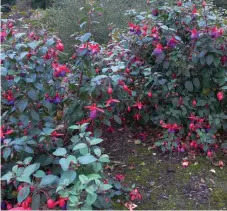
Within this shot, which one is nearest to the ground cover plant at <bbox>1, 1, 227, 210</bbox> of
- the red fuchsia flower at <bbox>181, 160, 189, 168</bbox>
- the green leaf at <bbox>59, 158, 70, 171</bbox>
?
the green leaf at <bbox>59, 158, 70, 171</bbox>

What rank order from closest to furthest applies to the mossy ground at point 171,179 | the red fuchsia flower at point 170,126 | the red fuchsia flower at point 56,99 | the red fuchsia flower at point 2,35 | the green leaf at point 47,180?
the green leaf at point 47,180
the red fuchsia flower at point 2,35
the mossy ground at point 171,179
the red fuchsia flower at point 56,99
the red fuchsia flower at point 170,126

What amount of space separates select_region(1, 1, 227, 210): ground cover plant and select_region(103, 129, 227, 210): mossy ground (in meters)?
0.09

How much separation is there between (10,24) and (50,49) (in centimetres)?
29

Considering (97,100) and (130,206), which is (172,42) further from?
(130,206)

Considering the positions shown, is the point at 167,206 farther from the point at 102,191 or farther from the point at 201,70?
the point at 201,70

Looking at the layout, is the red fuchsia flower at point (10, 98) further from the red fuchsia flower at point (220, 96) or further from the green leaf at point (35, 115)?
the red fuchsia flower at point (220, 96)

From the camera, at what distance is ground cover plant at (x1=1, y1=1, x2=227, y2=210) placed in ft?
5.86

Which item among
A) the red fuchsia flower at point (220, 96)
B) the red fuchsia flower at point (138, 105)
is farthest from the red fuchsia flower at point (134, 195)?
the red fuchsia flower at point (220, 96)

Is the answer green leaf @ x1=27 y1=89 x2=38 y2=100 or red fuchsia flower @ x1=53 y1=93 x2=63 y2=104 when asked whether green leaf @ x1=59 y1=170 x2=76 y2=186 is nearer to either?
green leaf @ x1=27 y1=89 x2=38 y2=100

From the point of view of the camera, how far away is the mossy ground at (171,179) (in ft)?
7.06

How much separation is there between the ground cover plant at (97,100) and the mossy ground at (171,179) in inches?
3.6

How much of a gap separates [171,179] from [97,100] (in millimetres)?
718

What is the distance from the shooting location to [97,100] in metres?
2.41

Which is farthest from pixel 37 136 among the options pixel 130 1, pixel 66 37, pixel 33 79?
pixel 130 1
